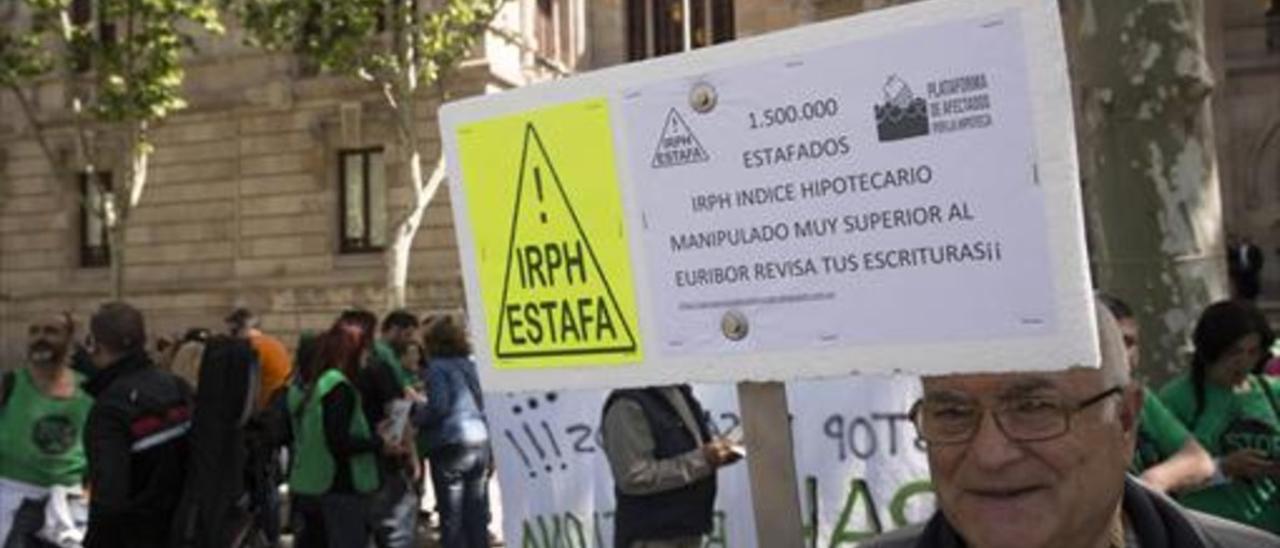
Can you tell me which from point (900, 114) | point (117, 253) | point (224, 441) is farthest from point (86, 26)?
point (900, 114)

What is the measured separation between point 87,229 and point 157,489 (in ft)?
87.4

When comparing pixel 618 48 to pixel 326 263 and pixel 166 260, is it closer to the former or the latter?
pixel 326 263

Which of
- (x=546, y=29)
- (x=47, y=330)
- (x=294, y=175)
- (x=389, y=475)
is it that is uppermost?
(x=546, y=29)

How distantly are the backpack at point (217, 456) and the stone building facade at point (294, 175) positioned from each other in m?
19.0

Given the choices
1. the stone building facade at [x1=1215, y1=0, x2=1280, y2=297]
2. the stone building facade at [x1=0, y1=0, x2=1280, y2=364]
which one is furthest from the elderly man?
the stone building facade at [x1=1215, y1=0, x2=1280, y2=297]

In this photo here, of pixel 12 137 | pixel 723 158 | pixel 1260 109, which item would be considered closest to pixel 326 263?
pixel 12 137

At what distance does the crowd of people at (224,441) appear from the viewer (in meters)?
5.64

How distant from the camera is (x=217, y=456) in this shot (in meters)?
5.84

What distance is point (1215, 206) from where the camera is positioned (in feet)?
18.4

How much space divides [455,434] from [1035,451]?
6515 millimetres

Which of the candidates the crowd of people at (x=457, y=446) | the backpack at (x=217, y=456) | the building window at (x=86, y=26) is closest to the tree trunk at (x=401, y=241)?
the building window at (x=86, y=26)

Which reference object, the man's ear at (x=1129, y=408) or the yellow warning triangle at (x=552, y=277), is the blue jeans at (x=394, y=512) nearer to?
the yellow warning triangle at (x=552, y=277)

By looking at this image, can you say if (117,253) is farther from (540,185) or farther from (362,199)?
(540,185)

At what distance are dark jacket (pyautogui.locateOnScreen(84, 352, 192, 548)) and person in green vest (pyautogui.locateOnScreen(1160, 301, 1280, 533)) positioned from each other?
3775 mm
